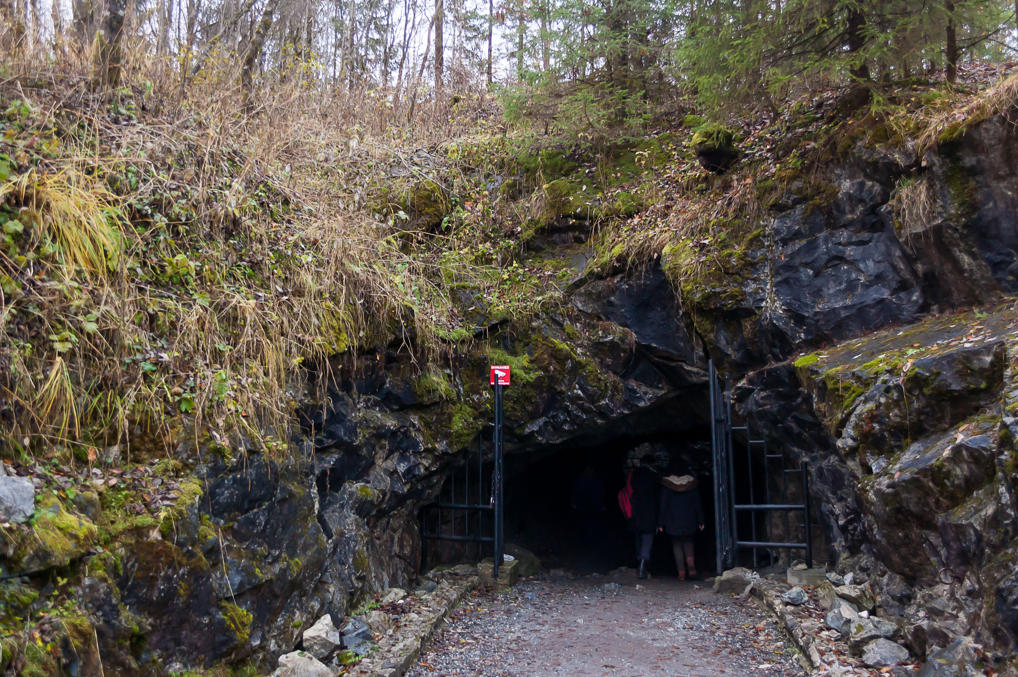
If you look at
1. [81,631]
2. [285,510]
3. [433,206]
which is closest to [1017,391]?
[285,510]

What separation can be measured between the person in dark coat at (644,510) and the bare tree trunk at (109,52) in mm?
7975

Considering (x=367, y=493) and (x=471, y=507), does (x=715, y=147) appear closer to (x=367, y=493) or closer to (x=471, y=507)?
(x=471, y=507)

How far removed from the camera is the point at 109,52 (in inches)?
212

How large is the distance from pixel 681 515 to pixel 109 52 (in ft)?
27.4

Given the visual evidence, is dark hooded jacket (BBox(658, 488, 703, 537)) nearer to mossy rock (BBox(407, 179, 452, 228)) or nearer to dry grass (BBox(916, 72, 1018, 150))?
mossy rock (BBox(407, 179, 452, 228))

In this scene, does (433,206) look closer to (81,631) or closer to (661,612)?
(661,612)

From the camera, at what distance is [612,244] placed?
8359 mm

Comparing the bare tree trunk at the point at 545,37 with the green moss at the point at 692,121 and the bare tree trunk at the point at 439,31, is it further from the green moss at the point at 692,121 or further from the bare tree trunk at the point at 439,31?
the bare tree trunk at the point at 439,31

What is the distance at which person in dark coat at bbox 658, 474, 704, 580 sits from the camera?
30.5 ft

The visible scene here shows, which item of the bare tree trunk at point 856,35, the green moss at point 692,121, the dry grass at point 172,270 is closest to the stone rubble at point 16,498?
the dry grass at point 172,270

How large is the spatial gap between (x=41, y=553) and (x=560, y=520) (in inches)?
399

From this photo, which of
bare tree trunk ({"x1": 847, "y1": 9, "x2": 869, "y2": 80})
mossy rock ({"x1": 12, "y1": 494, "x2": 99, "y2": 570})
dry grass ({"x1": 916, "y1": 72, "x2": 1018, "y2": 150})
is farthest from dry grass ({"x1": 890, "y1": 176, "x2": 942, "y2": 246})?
mossy rock ({"x1": 12, "y1": 494, "x2": 99, "y2": 570})

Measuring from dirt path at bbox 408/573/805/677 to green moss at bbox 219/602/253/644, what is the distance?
1.38 m

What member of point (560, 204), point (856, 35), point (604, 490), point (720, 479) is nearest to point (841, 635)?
point (720, 479)
